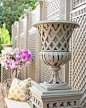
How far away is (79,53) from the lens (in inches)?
110

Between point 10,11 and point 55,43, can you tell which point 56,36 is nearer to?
point 55,43

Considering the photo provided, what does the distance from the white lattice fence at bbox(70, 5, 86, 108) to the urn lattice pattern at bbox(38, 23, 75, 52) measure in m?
0.67

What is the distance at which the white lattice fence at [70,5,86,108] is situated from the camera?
265 centimetres

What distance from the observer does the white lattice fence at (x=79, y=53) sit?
2.65 m

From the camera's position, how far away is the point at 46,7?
15.3 feet

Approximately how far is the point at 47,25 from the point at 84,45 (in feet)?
2.68

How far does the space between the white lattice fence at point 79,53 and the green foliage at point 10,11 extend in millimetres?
15733

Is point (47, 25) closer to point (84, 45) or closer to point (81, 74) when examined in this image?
point (84, 45)

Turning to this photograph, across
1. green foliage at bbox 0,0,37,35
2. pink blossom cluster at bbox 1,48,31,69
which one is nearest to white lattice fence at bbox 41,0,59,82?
pink blossom cluster at bbox 1,48,31,69

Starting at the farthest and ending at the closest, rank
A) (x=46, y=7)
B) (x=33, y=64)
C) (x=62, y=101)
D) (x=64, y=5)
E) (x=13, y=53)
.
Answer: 1. (x=33, y=64)
2. (x=13, y=53)
3. (x=46, y=7)
4. (x=64, y=5)
5. (x=62, y=101)

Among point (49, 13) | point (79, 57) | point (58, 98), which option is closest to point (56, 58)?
point (58, 98)

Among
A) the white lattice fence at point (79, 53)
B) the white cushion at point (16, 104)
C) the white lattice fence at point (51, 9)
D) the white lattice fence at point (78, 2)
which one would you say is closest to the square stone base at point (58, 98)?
the white lattice fence at point (79, 53)

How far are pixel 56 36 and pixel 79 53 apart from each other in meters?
0.87

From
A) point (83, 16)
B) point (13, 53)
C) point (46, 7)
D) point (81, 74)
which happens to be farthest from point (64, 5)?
point (13, 53)
